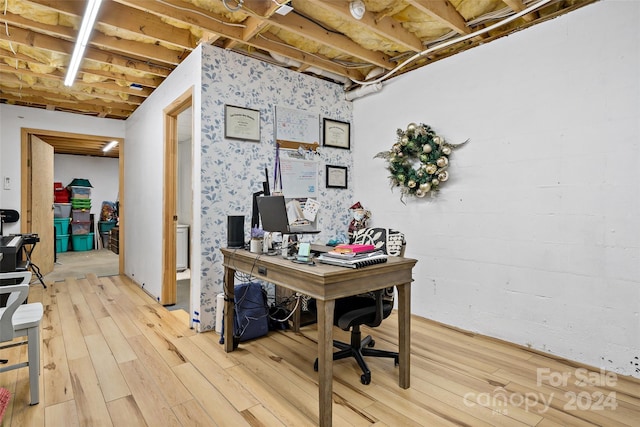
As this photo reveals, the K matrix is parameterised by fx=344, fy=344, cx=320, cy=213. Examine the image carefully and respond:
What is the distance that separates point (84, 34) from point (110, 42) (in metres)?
0.46

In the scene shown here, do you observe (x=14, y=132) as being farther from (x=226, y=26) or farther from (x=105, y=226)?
(x=105, y=226)

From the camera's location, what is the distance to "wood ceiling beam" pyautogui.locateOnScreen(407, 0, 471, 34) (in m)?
2.34

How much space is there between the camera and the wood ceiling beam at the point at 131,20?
245 cm

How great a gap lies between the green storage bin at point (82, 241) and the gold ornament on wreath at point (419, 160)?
777cm

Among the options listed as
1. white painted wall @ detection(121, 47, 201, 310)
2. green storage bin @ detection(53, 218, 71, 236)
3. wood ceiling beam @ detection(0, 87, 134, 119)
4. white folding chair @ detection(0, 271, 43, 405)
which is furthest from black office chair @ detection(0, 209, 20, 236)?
green storage bin @ detection(53, 218, 71, 236)

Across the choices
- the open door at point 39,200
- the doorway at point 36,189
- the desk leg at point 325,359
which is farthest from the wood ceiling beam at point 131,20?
the open door at point 39,200

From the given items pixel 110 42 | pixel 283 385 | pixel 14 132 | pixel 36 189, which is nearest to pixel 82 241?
pixel 36 189

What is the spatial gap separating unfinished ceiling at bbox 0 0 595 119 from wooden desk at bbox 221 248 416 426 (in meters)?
1.71

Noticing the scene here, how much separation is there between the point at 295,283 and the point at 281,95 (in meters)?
2.23

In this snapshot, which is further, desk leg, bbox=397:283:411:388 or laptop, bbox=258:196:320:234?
laptop, bbox=258:196:320:234

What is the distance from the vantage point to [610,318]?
2307mm

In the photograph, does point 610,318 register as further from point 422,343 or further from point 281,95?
point 281,95

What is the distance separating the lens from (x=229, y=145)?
10.2ft

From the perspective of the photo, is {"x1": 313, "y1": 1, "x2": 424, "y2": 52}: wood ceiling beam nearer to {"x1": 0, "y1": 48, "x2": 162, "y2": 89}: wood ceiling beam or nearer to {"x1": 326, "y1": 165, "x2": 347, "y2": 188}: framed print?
{"x1": 326, "y1": 165, "x2": 347, "y2": 188}: framed print
